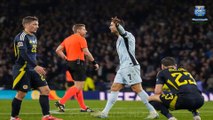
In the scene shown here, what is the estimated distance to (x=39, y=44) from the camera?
29.3m

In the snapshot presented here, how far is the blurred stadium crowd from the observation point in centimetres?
2602

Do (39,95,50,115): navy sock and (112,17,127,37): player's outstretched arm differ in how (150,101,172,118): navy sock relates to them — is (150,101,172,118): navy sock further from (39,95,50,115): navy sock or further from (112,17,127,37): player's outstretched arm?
(39,95,50,115): navy sock

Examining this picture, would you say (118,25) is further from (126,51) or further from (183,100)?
(183,100)

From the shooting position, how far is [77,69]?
14766 millimetres

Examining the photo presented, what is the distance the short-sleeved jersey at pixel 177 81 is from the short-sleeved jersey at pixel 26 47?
2.66 metres

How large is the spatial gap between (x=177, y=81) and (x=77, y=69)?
190 inches

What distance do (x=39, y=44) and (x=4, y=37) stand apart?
9.19ft

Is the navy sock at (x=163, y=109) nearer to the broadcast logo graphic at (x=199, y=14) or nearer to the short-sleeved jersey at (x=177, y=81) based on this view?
the short-sleeved jersey at (x=177, y=81)

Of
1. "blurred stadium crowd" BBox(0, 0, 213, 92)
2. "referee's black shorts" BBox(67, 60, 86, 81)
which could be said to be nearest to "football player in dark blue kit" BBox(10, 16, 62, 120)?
"referee's black shorts" BBox(67, 60, 86, 81)

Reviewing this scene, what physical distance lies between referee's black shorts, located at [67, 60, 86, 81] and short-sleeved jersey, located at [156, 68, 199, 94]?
14.9 ft

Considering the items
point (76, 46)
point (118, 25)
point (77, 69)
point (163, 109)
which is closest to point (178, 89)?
point (163, 109)

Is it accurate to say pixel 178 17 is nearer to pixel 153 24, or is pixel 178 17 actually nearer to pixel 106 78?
pixel 153 24

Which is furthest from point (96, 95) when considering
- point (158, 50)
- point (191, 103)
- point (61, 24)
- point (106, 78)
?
point (191, 103)

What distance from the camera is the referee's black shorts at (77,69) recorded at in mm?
14766
